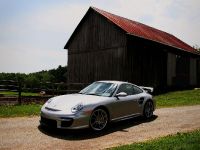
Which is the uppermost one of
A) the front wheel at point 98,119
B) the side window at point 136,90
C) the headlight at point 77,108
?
the side window at point 136,90

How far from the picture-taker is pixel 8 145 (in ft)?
21.6

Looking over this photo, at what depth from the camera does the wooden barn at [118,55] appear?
74.3 feet

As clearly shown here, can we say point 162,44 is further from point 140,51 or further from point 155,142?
point 155,142

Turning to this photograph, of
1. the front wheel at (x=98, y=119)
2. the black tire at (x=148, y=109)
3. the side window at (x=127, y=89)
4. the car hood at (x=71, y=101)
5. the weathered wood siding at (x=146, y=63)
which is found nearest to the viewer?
the car hood at (x=71, y=101)

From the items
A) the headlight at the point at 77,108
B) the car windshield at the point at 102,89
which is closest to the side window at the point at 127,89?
the car windshield at the point at 102,89

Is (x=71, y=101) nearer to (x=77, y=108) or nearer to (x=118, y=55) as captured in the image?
(x=77, y=108)

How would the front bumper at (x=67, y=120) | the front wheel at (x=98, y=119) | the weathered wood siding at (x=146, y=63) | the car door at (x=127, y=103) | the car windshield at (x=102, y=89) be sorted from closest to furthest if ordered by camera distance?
the front bumper at (x=67, y=120) → the front wheel at (x=98, y=119) → the car door at (x=127, y=103) → the car windshield at (x=102, y=89) → the weathered wood siding at (x=146, y=63)

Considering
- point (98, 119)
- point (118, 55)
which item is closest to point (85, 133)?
point (98, 119)

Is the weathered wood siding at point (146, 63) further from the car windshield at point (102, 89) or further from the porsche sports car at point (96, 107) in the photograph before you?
the car windshield at point (102, 89)

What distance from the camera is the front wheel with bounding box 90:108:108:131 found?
795 cm

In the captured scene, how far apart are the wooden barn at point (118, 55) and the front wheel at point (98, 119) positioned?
46.0 ft

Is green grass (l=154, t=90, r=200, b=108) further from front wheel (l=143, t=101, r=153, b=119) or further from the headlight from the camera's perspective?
the headlight

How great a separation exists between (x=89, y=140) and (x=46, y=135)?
1.17 m

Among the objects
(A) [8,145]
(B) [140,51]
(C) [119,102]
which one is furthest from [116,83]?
(B) [140,51]
